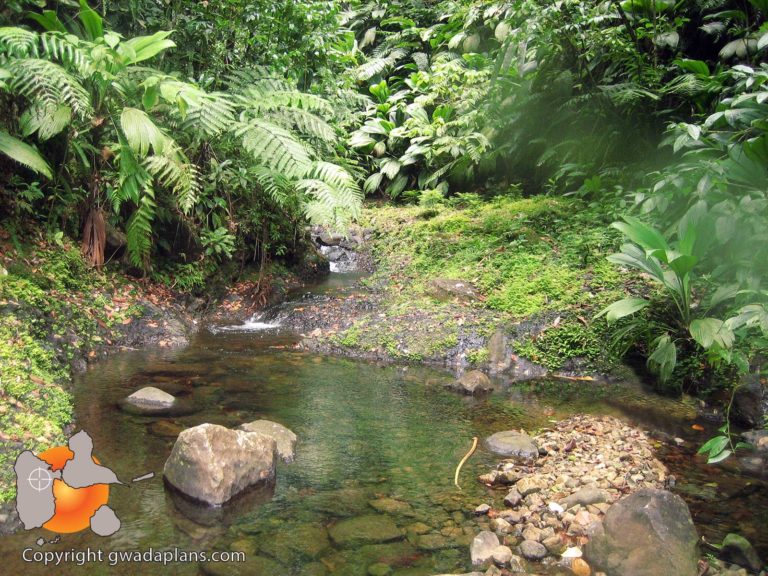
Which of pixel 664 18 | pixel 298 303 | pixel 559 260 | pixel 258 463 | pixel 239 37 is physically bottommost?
pixel 298 303

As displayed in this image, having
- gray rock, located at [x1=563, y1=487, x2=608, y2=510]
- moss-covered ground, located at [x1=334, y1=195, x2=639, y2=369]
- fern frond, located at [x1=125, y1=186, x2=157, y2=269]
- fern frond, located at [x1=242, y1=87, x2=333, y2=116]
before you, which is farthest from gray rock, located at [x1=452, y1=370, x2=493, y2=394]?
fern frond, located at [x1=242, y1=87, x2=333, y2=116]

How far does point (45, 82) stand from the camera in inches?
166

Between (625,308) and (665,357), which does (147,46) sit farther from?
(665,357)

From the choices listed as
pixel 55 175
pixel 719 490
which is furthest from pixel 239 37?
pixel 719 490

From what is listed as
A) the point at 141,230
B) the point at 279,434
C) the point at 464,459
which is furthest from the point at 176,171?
the point at 464,459

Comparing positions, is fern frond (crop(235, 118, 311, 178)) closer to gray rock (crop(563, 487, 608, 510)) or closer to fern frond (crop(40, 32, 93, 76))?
fern frond (crop(40, 32, 93, 76))

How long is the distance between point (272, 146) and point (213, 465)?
3645 millimetres

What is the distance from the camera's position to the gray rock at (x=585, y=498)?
282 cm

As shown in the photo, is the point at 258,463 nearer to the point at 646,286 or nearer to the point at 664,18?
the point at 646,286

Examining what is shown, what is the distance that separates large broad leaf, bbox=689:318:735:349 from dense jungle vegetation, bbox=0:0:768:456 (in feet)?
0.05

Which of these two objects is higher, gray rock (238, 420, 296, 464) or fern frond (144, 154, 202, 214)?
fern frond (144, 154, 202, 214)

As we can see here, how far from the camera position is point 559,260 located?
20.0ft

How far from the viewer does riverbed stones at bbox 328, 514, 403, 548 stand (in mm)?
2537

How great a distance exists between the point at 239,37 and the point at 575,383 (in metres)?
5.31
